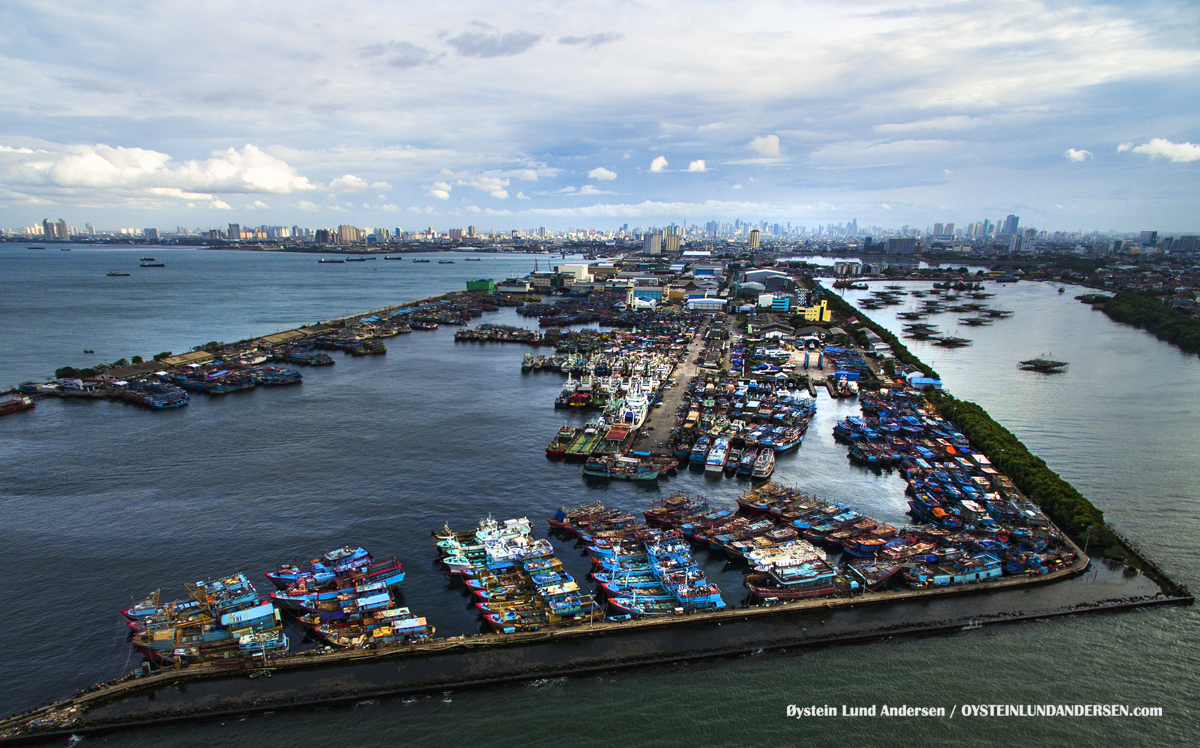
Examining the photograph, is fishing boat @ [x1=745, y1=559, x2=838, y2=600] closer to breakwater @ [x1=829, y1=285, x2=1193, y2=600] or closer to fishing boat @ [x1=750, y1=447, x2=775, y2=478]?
fishing boat @ [x1=750, y1=447, x2=775, y2=478]

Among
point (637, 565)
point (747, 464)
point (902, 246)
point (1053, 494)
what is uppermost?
point (902, 246)

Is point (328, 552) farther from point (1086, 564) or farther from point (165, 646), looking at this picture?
point (1086, 564)

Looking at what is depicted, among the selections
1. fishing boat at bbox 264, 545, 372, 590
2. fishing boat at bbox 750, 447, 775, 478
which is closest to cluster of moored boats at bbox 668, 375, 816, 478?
fishing boat at bbox 750, 447, 775, 478

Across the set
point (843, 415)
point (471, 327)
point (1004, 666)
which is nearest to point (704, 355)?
point (843, 415)

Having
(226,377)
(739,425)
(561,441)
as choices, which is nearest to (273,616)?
(561,441)

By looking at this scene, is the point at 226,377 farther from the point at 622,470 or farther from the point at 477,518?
the point at 622,470

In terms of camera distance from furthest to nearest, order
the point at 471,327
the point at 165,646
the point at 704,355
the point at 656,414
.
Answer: the point at 471,327
the point at 704,355
the point at 656,414
the point at 165,646

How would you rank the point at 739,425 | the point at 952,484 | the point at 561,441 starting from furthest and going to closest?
the point at 739,425 → the point at 561,441 → the point at 952,484
